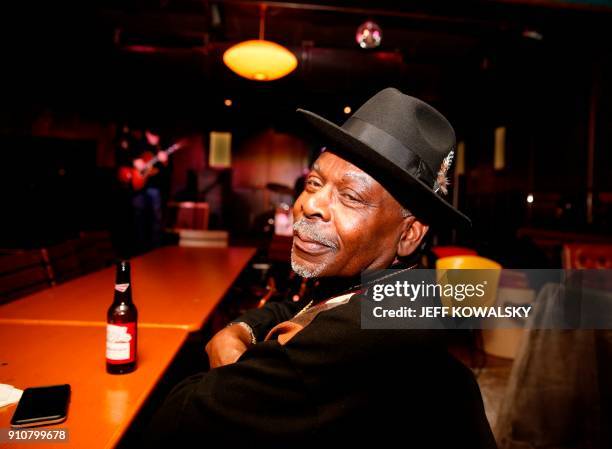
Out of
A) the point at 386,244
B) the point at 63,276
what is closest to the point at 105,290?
the point at 63,276

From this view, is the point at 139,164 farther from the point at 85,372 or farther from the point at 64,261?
the point at 85,372

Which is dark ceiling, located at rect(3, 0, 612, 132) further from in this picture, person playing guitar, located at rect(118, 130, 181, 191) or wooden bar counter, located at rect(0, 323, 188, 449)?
wooden bar counter, located at rect(0, 323, 188, 449)

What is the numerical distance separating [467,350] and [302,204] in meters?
3.55

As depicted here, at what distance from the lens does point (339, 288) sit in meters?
1.23

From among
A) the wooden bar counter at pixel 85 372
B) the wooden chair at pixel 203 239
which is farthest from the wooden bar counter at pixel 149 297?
the wooden chair at pixel 203 239

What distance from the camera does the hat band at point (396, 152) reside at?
1078mm

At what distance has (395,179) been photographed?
1.07 metres

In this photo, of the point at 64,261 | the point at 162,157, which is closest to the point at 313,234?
the point at 64,261

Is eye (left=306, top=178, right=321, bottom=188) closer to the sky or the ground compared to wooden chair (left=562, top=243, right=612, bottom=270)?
closer to the sky

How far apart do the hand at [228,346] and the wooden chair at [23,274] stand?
65.5 inches

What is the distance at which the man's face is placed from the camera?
3.62ft

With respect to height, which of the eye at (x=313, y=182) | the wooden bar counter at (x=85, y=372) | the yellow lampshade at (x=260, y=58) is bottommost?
the wooden bar counter at (x=85, y=372)

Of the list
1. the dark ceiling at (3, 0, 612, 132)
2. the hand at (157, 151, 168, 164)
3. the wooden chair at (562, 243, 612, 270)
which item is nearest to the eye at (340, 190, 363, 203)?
the wooden chair at (562, 243, 612, 270)

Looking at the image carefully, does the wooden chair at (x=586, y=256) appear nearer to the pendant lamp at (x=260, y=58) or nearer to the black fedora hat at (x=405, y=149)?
the black fedora hat at (x=405, y=149)
